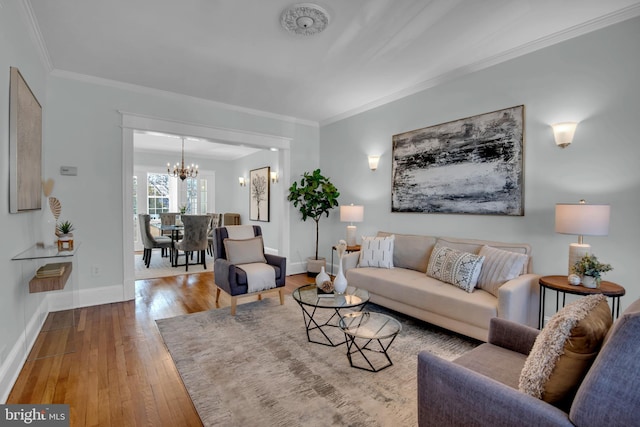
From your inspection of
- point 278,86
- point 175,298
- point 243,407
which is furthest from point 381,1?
point 175,298

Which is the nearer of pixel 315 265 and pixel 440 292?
pixel 440 292

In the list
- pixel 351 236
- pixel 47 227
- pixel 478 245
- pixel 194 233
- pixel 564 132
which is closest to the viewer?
pixel 564 132

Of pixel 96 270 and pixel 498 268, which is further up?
pixel 498 268

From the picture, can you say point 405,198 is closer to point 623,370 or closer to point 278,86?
point 278,86

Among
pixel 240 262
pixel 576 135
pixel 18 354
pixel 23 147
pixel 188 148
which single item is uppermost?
pixel 188 148

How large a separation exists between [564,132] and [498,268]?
131cm

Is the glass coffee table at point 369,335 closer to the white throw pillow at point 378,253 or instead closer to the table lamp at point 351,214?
the white throw pillow at point 378,253

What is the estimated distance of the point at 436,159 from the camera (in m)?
3.75

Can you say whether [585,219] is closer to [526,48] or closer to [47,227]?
[526,48]

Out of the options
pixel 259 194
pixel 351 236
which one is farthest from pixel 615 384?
pixel 259 194

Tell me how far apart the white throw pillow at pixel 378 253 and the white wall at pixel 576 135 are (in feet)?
1.84

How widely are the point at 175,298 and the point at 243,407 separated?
254cm

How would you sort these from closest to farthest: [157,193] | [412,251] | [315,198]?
[412,251]
[315,198]
[157,193]

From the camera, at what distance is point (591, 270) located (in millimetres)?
2262
